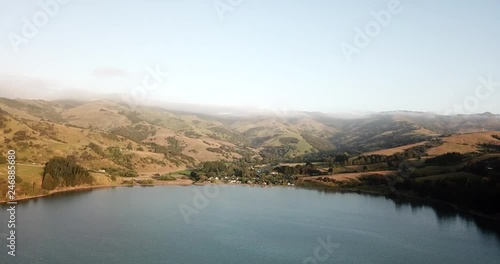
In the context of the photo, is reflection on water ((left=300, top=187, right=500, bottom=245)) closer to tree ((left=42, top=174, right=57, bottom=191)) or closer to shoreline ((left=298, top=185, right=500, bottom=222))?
shoreline ((left=298, top=185, right=500, bottom=222))

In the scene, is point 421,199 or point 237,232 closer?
point 237,232

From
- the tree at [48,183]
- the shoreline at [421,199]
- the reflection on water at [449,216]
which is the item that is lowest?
the reflection on water at [449,216]

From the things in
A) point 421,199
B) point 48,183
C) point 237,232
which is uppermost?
point 48,183

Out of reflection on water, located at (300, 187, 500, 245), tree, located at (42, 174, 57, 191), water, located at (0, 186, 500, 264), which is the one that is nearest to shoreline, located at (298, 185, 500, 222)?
reflection on water, located at (300, 187, 500, 245)

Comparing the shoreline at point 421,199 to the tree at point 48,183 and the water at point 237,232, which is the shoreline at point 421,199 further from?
the tree at point 48,183

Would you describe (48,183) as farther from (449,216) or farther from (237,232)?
(449,216)

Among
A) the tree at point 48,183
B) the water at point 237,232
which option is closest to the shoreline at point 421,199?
the water at point 237,232

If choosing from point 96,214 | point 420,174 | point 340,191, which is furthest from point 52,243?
point 420,174

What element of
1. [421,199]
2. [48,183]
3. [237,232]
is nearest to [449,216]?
[421,199]
